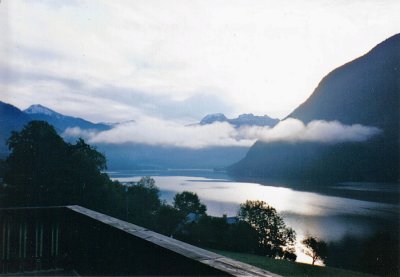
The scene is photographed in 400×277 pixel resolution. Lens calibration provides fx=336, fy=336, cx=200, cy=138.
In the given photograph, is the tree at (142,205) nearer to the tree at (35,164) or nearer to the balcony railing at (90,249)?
the tree at (35,164)

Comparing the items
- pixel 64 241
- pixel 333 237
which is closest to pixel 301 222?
pixel 333 237

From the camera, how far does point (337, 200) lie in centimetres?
8775

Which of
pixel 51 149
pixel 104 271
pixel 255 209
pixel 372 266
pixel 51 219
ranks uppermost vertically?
pixel 51 149

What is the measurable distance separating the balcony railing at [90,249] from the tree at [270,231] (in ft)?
140

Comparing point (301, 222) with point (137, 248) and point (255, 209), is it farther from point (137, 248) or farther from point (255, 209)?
point (137, 248)

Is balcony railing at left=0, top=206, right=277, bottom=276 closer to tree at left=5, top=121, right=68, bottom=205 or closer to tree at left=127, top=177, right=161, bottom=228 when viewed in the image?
tree at left=5, top=121, right=68, bottom=205

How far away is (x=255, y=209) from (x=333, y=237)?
12.4m

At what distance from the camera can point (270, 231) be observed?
46.9 meters

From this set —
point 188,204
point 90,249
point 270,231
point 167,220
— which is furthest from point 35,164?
point 270,231

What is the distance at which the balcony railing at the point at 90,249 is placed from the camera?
1699 mm

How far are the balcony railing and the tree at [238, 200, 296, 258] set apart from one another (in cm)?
4271

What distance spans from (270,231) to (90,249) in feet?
153

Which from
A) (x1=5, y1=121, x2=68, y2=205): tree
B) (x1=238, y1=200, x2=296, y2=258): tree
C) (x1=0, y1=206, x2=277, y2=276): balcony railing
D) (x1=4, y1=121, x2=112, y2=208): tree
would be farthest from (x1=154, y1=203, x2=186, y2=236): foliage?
(x1=0, y1=206, x2=277, y2=276): balcony railing

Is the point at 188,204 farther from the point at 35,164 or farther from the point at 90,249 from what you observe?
the point at 90,249
